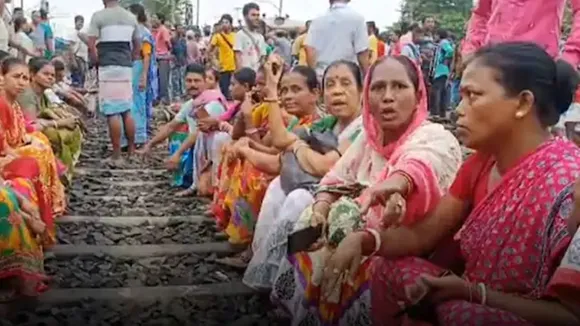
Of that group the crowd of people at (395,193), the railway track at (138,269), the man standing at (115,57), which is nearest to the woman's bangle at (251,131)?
the crowd of people at (395,193)

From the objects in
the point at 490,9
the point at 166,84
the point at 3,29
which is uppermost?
the point at 490,9

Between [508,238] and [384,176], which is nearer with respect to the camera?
[508,238]

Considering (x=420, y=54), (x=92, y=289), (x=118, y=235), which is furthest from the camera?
(x=420, y=54)

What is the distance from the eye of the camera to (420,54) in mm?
13562

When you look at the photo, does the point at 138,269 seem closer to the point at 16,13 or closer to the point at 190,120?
the point at 190,120

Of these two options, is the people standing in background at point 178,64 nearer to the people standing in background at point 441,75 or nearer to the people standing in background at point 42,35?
the people standing in background at point 42,35

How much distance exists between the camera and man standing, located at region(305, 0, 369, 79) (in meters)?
6.56

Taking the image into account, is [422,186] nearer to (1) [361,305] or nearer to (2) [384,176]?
(2) [384,176]

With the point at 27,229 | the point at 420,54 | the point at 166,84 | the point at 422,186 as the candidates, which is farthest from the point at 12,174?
the point at 166,84

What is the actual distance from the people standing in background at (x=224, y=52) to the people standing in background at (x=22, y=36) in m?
2.93

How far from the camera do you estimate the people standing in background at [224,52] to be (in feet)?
40.9

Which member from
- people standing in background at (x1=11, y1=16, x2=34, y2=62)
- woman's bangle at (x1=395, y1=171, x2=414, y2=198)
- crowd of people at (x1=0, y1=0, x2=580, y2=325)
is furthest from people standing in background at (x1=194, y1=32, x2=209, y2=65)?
woman's bangle at (x1=395, y1=171, x2=414, y2=198)

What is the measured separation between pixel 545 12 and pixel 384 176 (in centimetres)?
160

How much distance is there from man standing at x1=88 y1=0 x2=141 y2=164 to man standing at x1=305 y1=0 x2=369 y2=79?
8.56 feet
